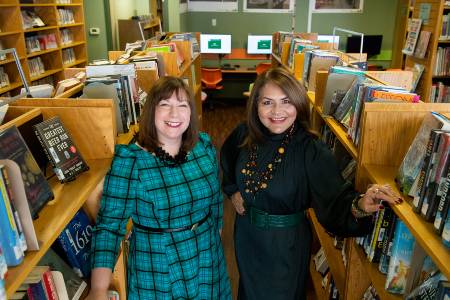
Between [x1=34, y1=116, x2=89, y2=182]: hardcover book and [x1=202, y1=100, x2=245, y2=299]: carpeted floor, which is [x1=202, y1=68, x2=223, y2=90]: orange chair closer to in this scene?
[x1=202, y1=100, x2=245, y2=299]: carpeted floor

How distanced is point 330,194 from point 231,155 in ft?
1.80

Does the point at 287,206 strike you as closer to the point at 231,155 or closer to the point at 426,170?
the point at 231,155

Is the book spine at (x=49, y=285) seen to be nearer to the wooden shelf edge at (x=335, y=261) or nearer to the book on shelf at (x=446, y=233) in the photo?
the book on shelf at (x=446, y=233)

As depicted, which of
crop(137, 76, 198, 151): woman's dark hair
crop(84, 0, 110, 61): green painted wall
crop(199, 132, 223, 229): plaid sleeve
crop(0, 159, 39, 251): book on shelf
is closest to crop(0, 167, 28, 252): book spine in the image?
crop(0, 159, 39, 251): book on shelf

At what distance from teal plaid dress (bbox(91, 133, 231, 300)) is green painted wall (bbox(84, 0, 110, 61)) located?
570cm

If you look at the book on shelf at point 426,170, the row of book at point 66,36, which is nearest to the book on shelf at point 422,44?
the book on shelf at point 426,170

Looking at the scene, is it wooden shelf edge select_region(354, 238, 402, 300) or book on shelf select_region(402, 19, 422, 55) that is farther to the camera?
book on shelf select_region(402, 19, 422, 55)

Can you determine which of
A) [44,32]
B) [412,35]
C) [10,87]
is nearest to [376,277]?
[412,35]

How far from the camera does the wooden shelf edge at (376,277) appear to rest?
1426 mm

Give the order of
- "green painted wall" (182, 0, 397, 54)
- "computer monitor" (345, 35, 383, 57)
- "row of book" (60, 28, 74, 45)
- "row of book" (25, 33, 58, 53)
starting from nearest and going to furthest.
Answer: "row of book" (25, 33, 58, 53), "row of book" (60, 28, 74, 45), "computer monitor" (345, 35, 383, 57), "green painted wall" (182, 0, 397, 54)

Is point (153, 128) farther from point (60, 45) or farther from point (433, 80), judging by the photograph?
point (60, 45)

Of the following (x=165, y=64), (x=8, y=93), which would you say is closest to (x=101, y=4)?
(x=8, y=93)

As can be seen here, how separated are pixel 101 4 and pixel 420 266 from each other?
653 cm

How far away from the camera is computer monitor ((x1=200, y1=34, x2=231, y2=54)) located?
8078 mm
